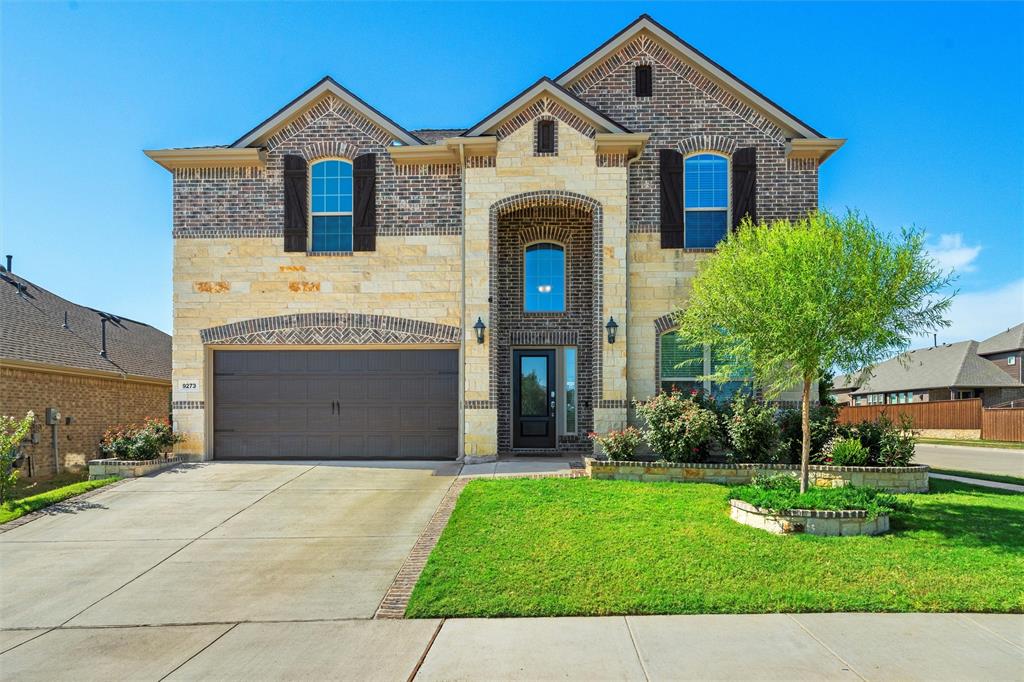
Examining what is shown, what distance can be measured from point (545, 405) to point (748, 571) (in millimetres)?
8167

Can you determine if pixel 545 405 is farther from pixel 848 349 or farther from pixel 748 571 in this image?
pixel 748 571

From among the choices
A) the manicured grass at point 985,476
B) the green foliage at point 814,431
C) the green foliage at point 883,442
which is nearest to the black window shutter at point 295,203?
the green foliage at point 814,431

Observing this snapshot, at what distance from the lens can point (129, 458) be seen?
40.4ft

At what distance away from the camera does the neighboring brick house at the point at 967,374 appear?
37156 millimetres

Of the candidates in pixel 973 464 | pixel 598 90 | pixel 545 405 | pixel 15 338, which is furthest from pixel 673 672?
pixel 15 338

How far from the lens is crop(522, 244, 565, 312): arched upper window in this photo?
14547 mm

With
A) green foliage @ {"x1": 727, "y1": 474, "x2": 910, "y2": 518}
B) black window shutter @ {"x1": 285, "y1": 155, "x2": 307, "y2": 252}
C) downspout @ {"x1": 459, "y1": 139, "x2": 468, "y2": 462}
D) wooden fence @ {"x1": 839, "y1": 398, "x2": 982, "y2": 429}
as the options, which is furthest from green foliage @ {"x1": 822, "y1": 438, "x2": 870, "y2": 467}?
wooden fence @ {"x1": 839, "y1": 398, "x2": 982, "y2": 429}

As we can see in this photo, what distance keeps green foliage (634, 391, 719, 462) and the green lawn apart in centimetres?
181

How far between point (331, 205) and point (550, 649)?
37.6 feet

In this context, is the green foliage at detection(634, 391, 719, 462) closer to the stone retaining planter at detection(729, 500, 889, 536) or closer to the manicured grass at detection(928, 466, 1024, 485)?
the stone retaining planter at detection(729, 500, 889, 536)

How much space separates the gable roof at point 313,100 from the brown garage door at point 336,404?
4.82 m

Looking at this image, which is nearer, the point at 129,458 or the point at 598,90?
the point at 129,458

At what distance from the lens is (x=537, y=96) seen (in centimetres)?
1330

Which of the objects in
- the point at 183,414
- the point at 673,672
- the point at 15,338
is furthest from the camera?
the point at 15,338
